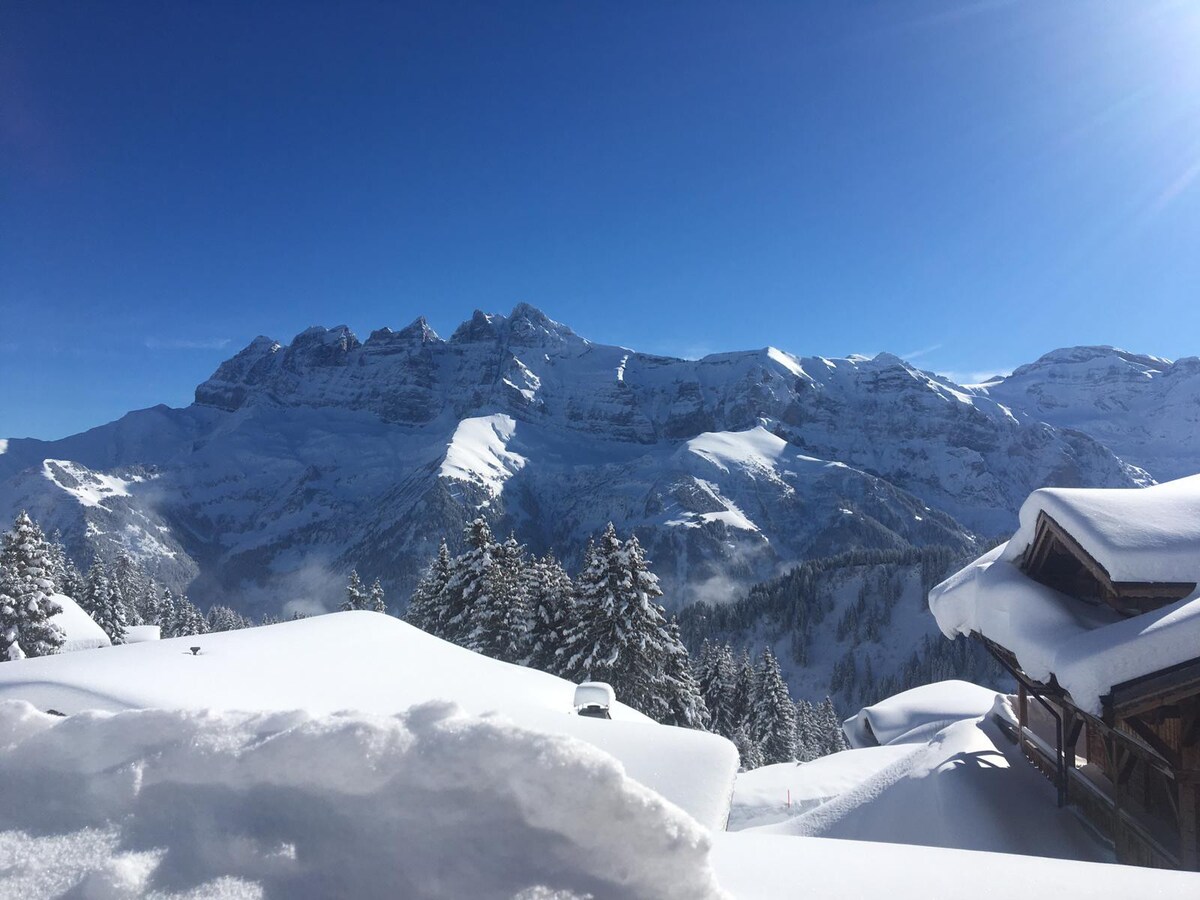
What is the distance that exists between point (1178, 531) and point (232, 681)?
9787 millimetres

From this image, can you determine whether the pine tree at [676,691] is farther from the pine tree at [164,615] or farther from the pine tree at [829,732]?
the pine tree at [164,615]

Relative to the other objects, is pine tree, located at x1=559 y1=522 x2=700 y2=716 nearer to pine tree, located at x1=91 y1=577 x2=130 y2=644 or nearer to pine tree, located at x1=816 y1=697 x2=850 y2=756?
pine tree, located at x1=91 y1=577 x2=130 y2=644

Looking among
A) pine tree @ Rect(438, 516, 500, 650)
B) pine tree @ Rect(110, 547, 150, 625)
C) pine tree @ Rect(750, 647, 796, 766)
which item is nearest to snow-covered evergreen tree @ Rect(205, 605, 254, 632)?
pine tree @ Rect(110, 547, 150, 625)

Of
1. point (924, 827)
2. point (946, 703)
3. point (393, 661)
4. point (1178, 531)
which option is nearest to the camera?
point (1178, 531)

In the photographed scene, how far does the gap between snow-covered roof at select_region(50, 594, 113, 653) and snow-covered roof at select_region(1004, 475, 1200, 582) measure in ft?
99.6

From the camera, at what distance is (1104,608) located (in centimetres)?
788

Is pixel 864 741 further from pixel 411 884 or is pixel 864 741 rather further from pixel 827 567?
pixel 827 567

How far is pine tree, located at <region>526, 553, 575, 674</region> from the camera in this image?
25.4m

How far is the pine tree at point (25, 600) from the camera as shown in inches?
879

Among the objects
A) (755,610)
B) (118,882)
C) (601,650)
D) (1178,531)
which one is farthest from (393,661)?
(755,610)

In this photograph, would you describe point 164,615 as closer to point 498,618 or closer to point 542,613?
point 498,618

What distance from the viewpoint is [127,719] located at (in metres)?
2.24

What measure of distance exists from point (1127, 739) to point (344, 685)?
852 centimetres

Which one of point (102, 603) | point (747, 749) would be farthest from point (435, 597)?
point (102, 603)
